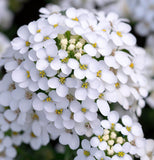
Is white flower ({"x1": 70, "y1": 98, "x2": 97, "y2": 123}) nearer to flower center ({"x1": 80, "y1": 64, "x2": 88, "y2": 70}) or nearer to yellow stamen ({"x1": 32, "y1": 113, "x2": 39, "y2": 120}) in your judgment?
flower center ({"x1": 80, "y1": 64, "x2": 88, "y2": 70})

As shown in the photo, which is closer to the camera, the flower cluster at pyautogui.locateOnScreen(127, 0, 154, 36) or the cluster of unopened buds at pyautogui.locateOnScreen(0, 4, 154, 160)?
the cluster of unopened buds at pyautogui.locateOnScreen(0, 4, 154, 160)

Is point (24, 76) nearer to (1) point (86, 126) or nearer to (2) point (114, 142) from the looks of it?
(1) point (86, 126)

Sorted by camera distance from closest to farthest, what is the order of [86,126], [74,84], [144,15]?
[74,84] < [86,126] < [144,15]

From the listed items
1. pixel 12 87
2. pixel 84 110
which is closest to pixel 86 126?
pixel 84 110

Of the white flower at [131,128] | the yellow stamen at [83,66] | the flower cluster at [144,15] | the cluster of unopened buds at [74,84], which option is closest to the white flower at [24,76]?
the cluster of unopened buds at [74,84]

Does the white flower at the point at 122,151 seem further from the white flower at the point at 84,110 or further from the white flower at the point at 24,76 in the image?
the white flower at the point at 24,76

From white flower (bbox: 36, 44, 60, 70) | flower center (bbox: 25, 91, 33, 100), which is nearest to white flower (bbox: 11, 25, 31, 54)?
white flower (bbox: 36, 44, 60, 70)

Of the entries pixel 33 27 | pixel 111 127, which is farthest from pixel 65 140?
pixel 33 27

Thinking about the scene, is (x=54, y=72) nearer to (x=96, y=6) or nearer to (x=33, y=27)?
(x=33, y=27)
